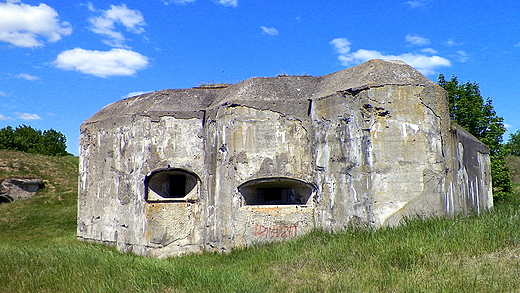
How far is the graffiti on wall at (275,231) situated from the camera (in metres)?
7.30

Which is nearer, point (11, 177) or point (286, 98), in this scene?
point (286, 98)

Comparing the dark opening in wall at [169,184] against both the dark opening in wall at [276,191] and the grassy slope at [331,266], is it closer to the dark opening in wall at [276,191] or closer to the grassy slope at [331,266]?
the dark opening in wall at [276,191]

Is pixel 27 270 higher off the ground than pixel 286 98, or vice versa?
pixel 286 98

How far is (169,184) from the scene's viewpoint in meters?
8.75

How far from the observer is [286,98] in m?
7.80

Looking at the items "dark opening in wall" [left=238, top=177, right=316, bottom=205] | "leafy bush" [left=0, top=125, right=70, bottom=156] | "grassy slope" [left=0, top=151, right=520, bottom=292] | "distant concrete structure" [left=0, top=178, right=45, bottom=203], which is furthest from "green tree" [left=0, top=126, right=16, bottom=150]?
"dark opening in wall" [left=238, top=177, right=316, bottom=205]

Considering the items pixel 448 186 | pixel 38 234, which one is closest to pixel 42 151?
pixel 38 234

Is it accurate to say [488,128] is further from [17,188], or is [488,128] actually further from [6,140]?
[6,140]

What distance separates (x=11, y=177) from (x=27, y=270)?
16435mm

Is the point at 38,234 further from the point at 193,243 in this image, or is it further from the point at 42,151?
the point at 42,151

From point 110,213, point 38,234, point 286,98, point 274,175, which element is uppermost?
point 286,98

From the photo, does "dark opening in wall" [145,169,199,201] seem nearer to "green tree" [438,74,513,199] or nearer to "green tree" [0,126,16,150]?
"green tree" [438,74,513,199]

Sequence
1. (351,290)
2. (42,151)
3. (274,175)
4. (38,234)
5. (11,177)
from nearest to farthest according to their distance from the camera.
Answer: (351,290) < (274,175) < (38,234) < (11,177) < (42,151)

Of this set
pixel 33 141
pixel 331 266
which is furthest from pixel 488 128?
pixel 33 141
